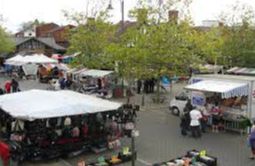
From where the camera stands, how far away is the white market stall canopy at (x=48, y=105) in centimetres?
1291

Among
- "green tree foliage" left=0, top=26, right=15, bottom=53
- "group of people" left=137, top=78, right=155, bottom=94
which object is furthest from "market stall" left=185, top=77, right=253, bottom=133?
"green tree foliage" left=0, top=26, right=15, bottom=53

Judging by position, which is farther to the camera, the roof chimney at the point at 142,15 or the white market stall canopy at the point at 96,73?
the white market stall canopy at the point at 96,73

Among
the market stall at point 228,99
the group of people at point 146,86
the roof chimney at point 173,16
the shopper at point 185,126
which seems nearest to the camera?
the shopper at point 185,126

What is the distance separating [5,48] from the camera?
182 feet

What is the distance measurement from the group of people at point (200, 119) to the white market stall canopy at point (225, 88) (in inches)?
38.1

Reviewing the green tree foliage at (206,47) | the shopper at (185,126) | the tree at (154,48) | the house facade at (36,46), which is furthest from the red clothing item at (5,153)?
the house facade at (36,46)

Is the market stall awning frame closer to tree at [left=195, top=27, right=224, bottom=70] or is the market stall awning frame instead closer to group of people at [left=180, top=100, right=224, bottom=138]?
tree at [left=195, top=27, right=224, bottom=70]

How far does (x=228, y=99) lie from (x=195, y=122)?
9.52 ft

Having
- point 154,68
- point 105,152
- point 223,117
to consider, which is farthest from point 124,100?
→ point 105,152

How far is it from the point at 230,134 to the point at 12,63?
2895 centimetres

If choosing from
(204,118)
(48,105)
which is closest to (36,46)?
(204,118)

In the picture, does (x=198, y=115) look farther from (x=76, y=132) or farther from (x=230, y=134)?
Result: (x=76, y=132)

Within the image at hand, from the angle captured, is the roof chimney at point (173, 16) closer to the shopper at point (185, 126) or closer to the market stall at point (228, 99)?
the market stall at point (228, 99)

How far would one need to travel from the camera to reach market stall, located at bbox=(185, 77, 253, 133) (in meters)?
17.4
